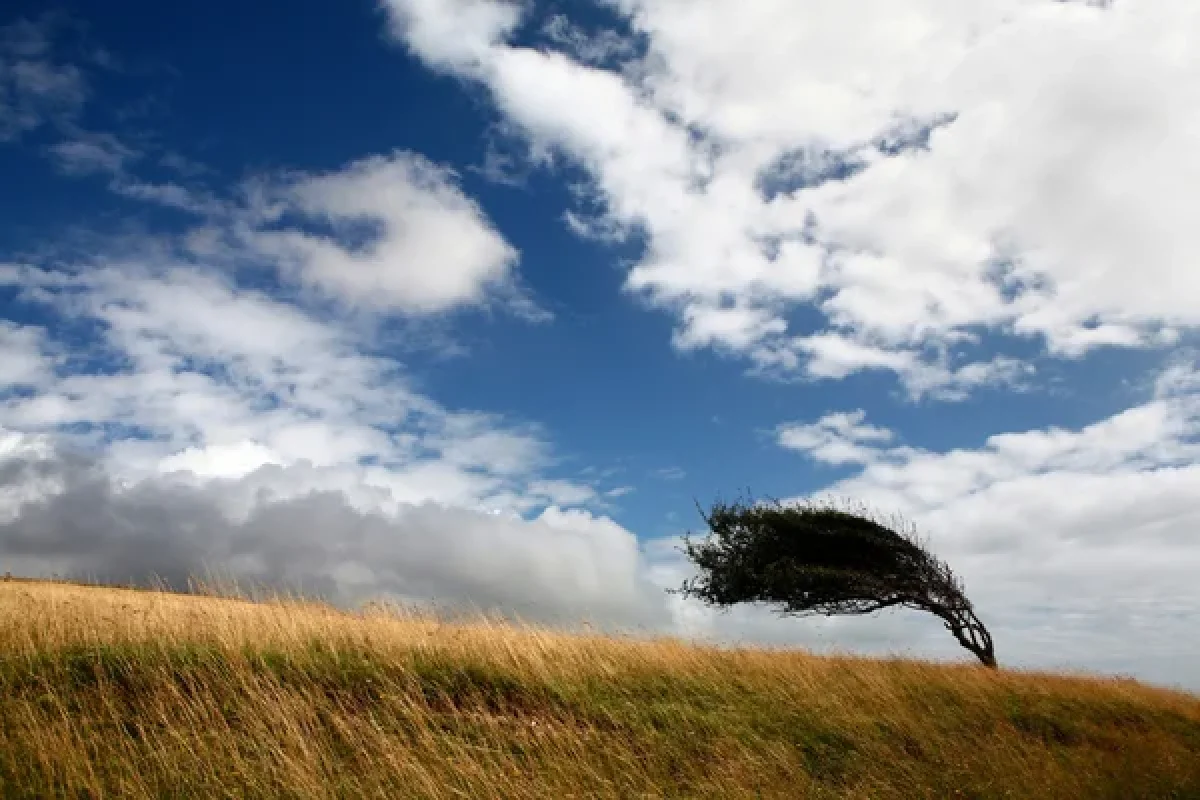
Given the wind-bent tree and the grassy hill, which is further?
the wind-bent tree

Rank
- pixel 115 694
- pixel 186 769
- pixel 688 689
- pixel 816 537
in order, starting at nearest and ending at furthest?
pixel 186 769 → pixel 115 694 → pixel 688 689 → pixel 816 537

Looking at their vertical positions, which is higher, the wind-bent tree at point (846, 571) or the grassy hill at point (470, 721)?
the wind-bent tree at point (846, 571)

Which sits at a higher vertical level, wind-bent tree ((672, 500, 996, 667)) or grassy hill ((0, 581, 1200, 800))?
wind-bent tree ((672, 500, 996, 667))

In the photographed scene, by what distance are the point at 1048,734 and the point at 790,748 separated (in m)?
7.20

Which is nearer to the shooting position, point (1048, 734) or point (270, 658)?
point (270, 658)

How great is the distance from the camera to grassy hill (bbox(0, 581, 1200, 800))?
8102 mm

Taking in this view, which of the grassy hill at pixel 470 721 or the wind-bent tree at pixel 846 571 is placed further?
the wind-bent tree at pixel 846 571

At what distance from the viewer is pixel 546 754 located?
9.21 metres

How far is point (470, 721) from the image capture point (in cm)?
1029

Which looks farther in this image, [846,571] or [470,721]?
[846,571]

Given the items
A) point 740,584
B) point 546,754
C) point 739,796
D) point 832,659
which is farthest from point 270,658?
point 740,584

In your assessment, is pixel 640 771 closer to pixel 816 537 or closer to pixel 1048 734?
pixel 1048 734

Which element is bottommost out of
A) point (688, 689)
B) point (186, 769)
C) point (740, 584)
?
point (186, 769)

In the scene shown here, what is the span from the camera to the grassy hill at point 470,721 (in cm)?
810
